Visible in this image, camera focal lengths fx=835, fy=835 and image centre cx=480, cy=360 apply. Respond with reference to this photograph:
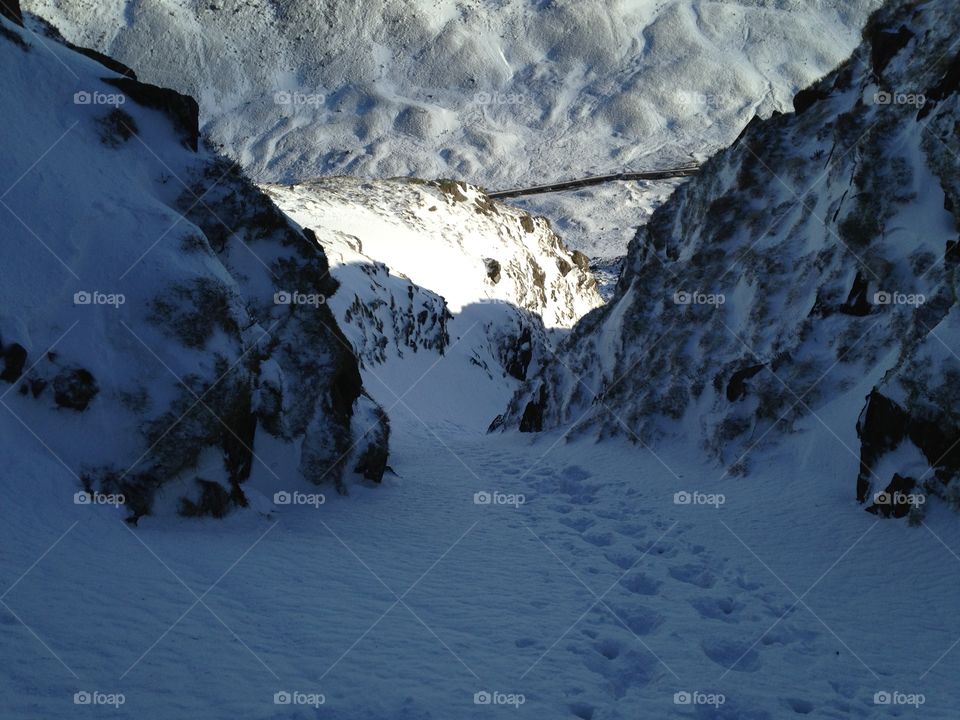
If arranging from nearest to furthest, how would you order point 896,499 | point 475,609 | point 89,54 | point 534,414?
point 475,609 < point 896,499 < point 89,54 < point 534,414

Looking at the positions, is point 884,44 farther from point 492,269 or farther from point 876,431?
point 492,269

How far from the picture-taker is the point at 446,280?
4919 centimetres

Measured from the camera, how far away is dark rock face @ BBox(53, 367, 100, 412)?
11.7 meters

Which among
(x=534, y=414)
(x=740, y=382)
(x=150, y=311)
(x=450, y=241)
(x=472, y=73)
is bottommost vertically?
(x=150, y=311)

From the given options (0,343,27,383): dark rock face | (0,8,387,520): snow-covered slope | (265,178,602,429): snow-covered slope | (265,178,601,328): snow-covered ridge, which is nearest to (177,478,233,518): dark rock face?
(0,8,387,520): snow-covered slope

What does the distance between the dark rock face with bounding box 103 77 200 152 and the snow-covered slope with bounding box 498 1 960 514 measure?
1225 centimetres

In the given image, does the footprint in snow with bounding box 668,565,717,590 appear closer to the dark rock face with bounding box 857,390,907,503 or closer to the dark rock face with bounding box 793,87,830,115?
the dark rock face with bounding box 857,390,907,503

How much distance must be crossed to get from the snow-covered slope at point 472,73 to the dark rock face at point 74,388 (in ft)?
312

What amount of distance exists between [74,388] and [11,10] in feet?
28.6

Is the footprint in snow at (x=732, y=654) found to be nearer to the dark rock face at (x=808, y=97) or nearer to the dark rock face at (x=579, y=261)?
the dark rock face at (x=808, y=97)

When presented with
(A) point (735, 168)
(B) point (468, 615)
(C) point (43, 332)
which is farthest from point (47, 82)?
(A) point (735, 168)

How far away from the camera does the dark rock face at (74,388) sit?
11656 millimetres

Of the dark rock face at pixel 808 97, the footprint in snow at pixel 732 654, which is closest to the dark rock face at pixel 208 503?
the footprint in snow at pixel 732 654

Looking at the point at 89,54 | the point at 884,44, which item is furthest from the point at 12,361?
the point at 884,44
